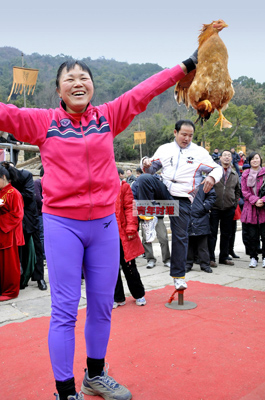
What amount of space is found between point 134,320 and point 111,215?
6.32 feet

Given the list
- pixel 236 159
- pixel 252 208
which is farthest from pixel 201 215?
pixel 236 159

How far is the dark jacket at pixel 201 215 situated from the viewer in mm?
6336

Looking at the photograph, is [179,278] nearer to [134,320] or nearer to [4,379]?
[134,320]

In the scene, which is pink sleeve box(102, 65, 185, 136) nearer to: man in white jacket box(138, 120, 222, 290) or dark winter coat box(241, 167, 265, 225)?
man in white jacket box(138, 120, 222, 290)

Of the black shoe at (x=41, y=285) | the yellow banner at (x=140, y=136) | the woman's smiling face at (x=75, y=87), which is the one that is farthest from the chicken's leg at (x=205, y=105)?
the yellow banner at (x=140, y=136)

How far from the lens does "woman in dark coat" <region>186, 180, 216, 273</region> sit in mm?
6324

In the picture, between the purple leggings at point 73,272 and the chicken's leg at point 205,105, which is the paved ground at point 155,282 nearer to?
the purple leggings at point 73,272

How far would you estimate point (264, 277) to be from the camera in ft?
18.8

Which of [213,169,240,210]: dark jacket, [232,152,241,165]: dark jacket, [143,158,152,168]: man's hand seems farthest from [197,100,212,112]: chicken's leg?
[232,152,241,165]: dark jacket

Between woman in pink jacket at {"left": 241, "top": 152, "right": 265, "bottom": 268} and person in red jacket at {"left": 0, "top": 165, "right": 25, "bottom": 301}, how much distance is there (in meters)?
3.82

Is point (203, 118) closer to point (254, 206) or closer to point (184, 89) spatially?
point (184, 89)

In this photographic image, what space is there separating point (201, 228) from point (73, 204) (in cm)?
466

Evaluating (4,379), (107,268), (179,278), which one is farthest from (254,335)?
(4,379)

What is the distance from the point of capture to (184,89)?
2.62 meters
